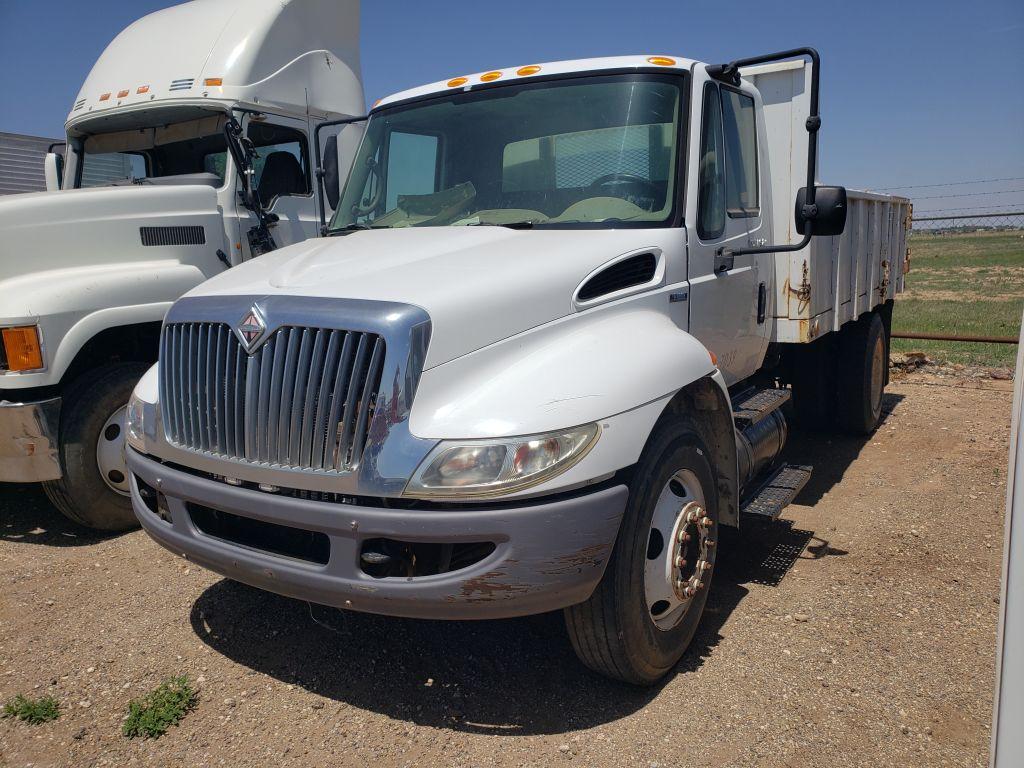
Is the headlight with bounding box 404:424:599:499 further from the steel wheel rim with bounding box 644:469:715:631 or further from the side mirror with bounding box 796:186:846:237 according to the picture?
the side mirror with bounding box 796:186:846:237

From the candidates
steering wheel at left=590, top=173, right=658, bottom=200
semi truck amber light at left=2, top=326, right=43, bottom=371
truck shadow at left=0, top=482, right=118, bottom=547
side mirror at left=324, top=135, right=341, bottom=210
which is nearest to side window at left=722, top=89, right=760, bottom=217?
Answer: steering wheel at left=590, top=173, right=658, bottom=200

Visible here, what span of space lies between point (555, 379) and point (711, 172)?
5.65ft

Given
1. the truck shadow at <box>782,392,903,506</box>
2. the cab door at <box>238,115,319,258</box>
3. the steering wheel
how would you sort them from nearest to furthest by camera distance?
the steering wheel
the cab door at <box>238,115,319,258</box>
the truck shadow at <box>782,392,903,506</box>

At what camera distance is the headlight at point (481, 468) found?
8.36 ft

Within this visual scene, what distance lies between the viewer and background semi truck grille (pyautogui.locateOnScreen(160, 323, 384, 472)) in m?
2.69

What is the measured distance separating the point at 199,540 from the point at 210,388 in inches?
23.0

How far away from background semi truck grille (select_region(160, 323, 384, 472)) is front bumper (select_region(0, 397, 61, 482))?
191cm

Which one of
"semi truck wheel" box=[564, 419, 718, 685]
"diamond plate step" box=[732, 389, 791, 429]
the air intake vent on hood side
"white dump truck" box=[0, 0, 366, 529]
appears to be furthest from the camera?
"white dump truck" box=[0, 0, 366, 529]

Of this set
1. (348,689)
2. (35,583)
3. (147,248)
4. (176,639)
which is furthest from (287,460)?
(147,248)

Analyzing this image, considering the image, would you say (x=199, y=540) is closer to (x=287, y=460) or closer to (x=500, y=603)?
(x=287, y=460)

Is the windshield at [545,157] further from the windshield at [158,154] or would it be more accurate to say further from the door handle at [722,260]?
the windshield at [158,154]

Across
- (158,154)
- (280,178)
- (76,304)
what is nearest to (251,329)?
(76,304)

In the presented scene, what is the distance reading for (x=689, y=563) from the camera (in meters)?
3.41

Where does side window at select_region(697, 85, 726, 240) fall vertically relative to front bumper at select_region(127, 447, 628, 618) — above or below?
above
